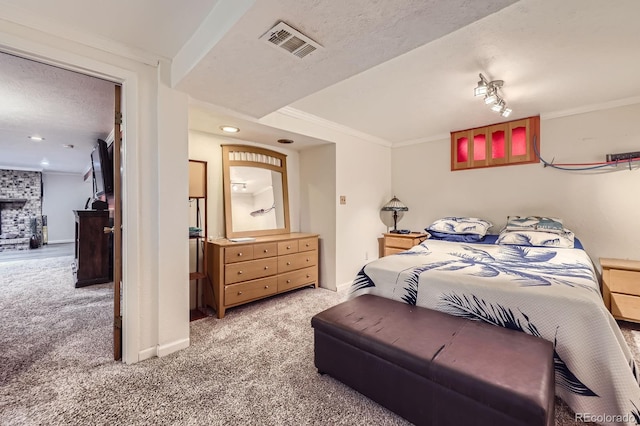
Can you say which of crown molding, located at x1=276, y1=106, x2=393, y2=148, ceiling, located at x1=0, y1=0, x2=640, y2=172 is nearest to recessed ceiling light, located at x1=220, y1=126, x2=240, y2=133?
ceiling, located at x1=0, y1=0, x2=640, y2=172

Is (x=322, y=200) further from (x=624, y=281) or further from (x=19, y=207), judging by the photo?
(x=19, y=207)

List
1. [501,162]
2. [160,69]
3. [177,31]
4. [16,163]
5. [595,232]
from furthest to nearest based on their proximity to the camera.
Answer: [16,163] → [501,162] → [595,232] → [160,69] → [177,31]

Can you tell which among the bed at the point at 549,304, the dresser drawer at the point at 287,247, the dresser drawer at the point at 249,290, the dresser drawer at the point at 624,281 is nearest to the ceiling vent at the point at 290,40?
the bed at the point at 549,304

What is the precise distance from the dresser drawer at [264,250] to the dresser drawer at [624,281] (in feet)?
11.3

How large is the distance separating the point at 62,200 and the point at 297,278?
359 inches

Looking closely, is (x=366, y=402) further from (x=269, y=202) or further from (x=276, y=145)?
(x=276, y=145)

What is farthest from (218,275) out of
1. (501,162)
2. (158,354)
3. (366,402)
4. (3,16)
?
(501,162)

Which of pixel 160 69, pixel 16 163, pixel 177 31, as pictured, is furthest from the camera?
pixel 16 163

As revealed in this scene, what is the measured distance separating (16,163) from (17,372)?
Answer: 764 centimetres

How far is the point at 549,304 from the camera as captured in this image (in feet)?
4.98

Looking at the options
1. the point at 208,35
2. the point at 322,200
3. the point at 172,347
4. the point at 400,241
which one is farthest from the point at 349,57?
the point at 400,241

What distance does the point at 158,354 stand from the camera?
2.04 m

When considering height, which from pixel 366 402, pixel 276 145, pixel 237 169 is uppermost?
pixel 276 145

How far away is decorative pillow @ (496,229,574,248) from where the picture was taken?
278 cm
